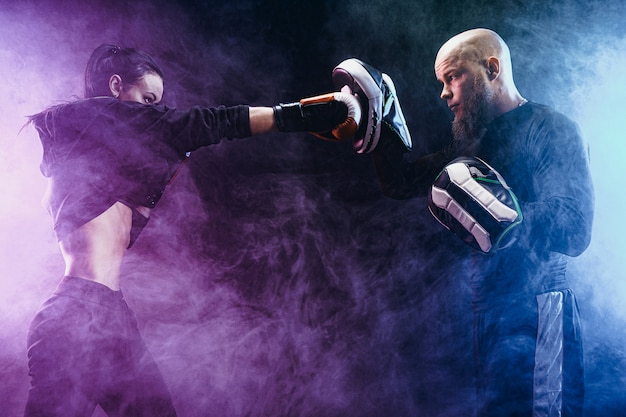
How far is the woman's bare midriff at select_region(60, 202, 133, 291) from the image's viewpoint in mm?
2008

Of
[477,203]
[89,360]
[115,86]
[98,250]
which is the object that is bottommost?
[89,360]

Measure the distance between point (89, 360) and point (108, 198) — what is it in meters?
0.63

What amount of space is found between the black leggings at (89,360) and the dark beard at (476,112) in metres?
1.67

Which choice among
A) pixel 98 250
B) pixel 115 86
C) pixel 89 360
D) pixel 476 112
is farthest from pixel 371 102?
pixel 89 360

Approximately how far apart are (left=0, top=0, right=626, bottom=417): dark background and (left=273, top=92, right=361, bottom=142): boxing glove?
159mm

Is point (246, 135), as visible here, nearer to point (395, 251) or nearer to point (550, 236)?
point (395, 251)

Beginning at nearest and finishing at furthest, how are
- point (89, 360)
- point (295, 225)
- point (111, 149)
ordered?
point (89, 360)
point (111, 149)
point (295, 225)

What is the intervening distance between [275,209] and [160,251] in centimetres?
52

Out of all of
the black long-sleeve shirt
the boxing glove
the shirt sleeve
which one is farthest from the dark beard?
the black long-sleeve shirt

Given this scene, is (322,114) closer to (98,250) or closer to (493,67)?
(493,67)

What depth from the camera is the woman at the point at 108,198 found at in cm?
194

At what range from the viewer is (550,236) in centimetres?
219

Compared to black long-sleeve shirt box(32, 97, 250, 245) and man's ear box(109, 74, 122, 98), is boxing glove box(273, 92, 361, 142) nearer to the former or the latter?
black long-sleeve shirt box(32, 97, 250, 245)

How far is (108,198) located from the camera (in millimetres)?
2061
